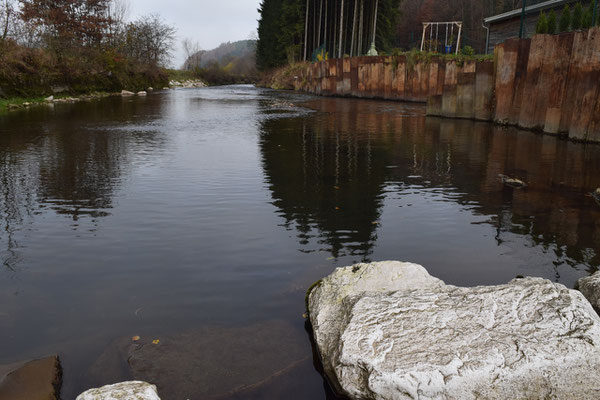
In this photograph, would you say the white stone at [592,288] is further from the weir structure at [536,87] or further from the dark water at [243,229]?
the weir structure at [536,87]

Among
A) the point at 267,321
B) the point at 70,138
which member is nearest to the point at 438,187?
the point at 267,321

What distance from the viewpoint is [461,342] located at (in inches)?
121

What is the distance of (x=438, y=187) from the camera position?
28.5 feet

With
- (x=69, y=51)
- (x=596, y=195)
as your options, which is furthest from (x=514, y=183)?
(x=69, y=51)

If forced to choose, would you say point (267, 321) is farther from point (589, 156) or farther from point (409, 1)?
point (409, 1)

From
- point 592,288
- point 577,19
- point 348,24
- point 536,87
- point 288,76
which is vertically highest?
point 348,24

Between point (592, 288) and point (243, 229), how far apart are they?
3.90 meters

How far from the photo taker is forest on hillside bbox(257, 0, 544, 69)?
51.0 metres

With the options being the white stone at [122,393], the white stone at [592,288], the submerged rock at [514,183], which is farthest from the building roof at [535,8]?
the white stone at [122,393]

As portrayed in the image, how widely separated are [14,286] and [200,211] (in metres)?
2.80

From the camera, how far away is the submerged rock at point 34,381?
325cm

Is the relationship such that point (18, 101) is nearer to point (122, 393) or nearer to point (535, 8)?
point (122, 393)

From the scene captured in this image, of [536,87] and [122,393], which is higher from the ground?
[536,87]

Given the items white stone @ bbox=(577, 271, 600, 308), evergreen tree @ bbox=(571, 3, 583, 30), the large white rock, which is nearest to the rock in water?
white stone @ bbox=(577, 271, 600, 308)
